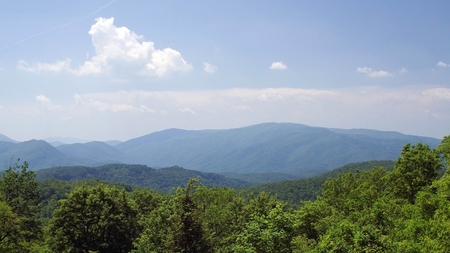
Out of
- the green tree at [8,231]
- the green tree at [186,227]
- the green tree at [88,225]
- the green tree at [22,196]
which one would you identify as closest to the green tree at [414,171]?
the green tree at [186,227]

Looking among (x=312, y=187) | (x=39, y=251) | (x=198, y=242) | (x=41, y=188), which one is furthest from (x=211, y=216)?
(x=312, y=187)

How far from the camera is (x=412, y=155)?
34.2 meters

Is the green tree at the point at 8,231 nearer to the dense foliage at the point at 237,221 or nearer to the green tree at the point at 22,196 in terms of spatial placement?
the dense foliage at the point at 237,221

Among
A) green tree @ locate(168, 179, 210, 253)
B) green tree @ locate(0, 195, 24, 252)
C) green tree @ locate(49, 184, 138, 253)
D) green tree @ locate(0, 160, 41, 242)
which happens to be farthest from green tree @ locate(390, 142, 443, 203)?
green tree @ locate(0, 160, 41, 242)

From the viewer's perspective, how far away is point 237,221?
112ft

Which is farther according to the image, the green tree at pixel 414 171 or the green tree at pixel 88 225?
the green tree at pixel 414 171

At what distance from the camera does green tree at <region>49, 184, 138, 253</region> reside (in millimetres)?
28109

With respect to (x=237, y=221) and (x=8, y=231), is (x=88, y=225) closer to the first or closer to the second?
(x=8, y=231)

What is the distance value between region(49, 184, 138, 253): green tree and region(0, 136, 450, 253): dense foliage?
0.09 meters

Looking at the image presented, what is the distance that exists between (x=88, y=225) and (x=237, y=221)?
15456mm

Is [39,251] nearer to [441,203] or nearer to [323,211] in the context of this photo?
[323,211]

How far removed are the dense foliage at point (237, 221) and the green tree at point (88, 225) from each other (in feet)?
0.29

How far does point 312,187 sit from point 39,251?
183 m

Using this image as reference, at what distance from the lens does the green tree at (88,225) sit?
28109mm
